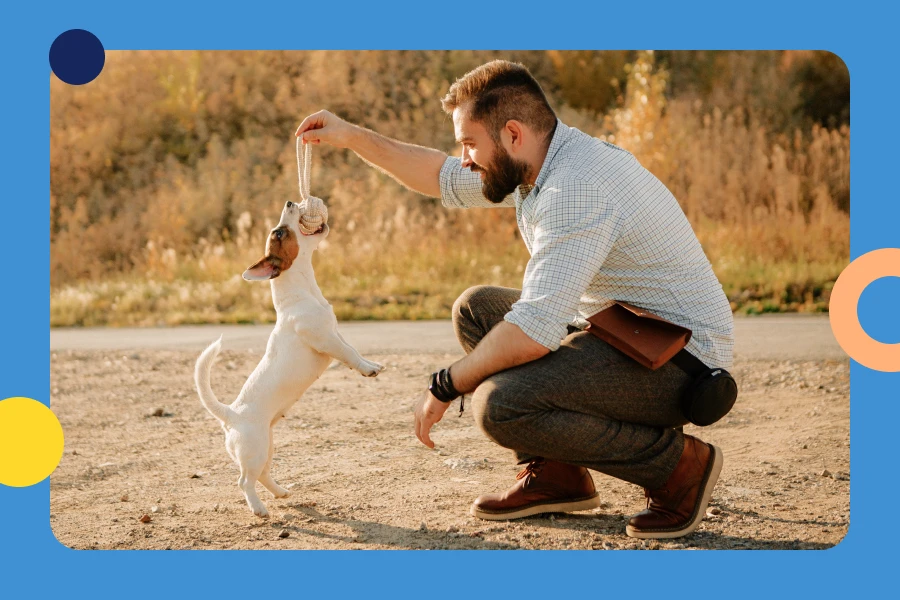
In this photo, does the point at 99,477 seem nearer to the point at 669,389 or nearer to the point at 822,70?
the point at 669,389

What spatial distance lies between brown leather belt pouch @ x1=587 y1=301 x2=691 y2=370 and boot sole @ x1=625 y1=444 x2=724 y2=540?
1.61 ft

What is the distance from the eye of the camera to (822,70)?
10.3m

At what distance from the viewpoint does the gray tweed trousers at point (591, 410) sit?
336 centimetres

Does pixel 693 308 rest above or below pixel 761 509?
above

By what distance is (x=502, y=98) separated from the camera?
11.6ft

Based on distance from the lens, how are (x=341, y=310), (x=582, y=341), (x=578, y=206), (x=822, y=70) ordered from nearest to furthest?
(x=578, y=206) < (x=582, y=341) < (x=341, y=310) < (x=822, y=70)

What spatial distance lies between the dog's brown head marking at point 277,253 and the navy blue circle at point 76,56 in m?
0.97

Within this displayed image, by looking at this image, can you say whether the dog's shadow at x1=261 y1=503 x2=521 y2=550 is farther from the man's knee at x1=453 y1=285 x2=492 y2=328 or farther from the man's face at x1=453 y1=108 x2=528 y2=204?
the man's face at x1=453 y1=108 x2=528 y2=204

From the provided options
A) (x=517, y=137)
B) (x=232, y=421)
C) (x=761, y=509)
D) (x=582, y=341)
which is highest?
(x=517, y=137)

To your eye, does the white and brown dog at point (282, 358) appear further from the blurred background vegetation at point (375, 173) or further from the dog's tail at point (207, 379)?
the blurred background vegetation at point (375, 173)

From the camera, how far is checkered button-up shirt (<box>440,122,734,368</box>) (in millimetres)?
3246

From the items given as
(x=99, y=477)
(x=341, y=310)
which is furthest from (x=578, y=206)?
(x=341, y=310)
